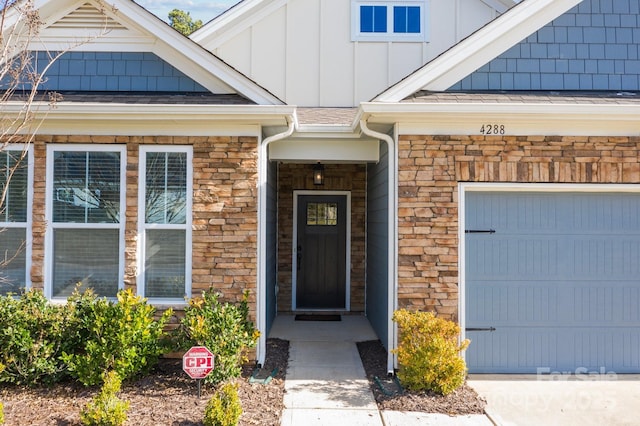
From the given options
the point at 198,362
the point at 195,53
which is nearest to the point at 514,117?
the point at 195,53

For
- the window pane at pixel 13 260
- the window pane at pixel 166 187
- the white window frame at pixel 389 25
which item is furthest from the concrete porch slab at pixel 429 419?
the white window frame at pixel 389 25

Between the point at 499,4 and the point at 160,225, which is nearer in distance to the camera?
the point at 160,225


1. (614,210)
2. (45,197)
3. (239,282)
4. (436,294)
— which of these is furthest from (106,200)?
(614,210)

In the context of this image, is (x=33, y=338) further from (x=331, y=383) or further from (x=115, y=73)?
(x=115, y=73)

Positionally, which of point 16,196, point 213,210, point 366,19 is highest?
point 366,19

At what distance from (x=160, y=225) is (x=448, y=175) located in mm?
3364

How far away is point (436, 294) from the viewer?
18.1 ft

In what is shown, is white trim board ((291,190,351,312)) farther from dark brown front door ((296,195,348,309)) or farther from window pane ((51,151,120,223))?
window pane ((51,151,120,223))

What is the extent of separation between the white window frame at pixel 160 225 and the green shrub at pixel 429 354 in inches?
96.9

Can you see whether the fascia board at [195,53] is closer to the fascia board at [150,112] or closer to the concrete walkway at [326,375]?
the fascia board at [150,112]

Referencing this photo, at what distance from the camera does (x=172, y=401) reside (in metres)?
4.66

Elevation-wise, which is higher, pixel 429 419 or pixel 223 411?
pixel 223 411

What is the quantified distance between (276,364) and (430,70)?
3.92 meters

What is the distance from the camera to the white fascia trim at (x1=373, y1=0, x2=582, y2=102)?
18.9 ft
